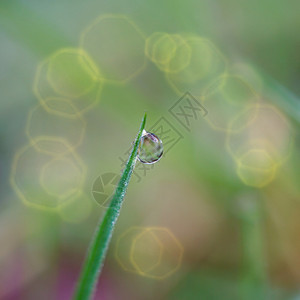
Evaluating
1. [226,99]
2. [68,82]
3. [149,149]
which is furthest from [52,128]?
[149,149]

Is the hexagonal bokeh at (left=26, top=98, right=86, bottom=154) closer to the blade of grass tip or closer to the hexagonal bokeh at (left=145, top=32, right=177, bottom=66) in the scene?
the hexagonal bokeh at (left=145, top=32, right=177, bottom=66)

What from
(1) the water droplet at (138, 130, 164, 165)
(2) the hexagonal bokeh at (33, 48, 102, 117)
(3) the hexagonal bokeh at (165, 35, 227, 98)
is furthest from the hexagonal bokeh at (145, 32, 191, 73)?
(1) the water droplet at (138, 130, 164, 165)

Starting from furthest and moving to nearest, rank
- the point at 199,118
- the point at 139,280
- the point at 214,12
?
1. the point at 214,12
2. the point at 199,118
3. the point at 139,280

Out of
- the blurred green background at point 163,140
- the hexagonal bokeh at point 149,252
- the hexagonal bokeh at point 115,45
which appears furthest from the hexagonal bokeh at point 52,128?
the hexagonal bokeh at point 149,252

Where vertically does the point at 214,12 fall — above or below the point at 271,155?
above

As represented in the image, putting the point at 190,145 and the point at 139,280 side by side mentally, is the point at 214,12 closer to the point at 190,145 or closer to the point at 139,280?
the point at 190,145

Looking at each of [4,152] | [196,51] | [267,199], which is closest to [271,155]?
[267,199]

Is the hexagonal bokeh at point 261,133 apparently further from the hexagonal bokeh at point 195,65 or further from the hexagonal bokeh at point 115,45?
the hexagonal bokeh at point 115,45
